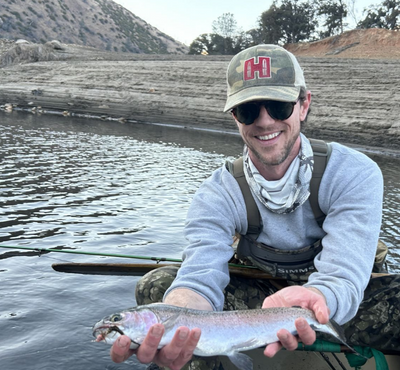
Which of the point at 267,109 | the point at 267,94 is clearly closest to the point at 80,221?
the point at 267,109

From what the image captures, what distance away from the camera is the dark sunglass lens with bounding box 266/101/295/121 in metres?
3.53

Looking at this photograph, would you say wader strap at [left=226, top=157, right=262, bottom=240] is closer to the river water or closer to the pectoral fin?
the pectoral fin

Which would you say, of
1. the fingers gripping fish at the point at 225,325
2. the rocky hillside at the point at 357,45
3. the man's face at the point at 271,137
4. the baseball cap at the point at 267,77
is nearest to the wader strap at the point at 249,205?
the man's face at the point at 271,137

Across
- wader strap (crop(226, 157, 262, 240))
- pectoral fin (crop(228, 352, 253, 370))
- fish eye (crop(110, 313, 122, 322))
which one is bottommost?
pectoral fin (crop(228, 352, 253, 370))

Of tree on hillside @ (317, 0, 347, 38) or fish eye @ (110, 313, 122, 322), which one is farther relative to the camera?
tree on hillside @ (317, 0, 347, 38)

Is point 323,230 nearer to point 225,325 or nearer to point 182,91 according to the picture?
point 225,325

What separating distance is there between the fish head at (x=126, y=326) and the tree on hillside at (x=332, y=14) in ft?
161

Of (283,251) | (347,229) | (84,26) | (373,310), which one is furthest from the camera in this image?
(84,26)

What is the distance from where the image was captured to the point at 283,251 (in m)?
3.82

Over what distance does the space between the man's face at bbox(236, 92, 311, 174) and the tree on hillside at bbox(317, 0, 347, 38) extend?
156ft

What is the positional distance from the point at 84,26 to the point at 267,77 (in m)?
106

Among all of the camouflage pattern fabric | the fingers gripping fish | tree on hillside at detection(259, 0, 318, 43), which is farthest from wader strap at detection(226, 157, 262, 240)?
tree on hillside at detection(259, 0, 318, 43)

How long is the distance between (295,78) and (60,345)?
3.17 meters

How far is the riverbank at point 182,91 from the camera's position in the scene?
2017 centimetres
